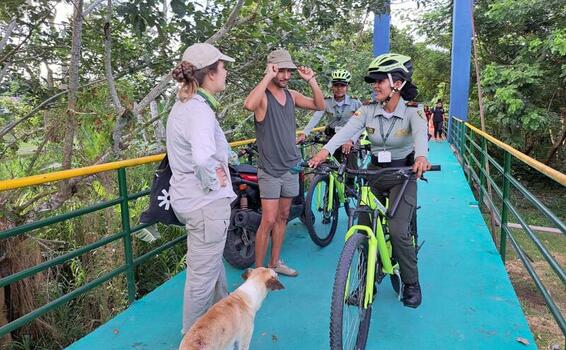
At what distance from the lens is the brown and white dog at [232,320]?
2.04 metres

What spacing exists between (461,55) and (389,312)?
12.2 metres

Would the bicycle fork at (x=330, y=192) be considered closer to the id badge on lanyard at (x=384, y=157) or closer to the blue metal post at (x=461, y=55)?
the id badge on lanyard at (x=384, y=157)

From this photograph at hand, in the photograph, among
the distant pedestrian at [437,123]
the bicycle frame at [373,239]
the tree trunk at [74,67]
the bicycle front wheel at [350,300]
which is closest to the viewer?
the bicycle front wheel at [350,300]

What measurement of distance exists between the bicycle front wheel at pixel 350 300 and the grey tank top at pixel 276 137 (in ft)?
3.70

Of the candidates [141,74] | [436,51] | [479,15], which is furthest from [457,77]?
[141,74]

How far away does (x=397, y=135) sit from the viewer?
9.68ft

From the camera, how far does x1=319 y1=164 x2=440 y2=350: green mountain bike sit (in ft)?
7.19

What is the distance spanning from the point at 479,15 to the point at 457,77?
3.01 meters

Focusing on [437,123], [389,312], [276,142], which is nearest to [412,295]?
[389,312]

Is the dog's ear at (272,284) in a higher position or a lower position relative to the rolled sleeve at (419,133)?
lower

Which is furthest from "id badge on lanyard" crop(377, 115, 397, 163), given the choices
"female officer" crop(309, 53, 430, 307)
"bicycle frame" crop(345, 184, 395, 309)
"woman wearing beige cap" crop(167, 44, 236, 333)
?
"woman wearing beige cap" crop(167, 44, 236, 333)

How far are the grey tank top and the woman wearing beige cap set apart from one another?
857mm

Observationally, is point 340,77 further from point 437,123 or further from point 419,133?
point 437,123

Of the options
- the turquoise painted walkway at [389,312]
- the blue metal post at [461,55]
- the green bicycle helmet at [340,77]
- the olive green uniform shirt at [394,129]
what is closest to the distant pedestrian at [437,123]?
the blue metal post at [461,55]
